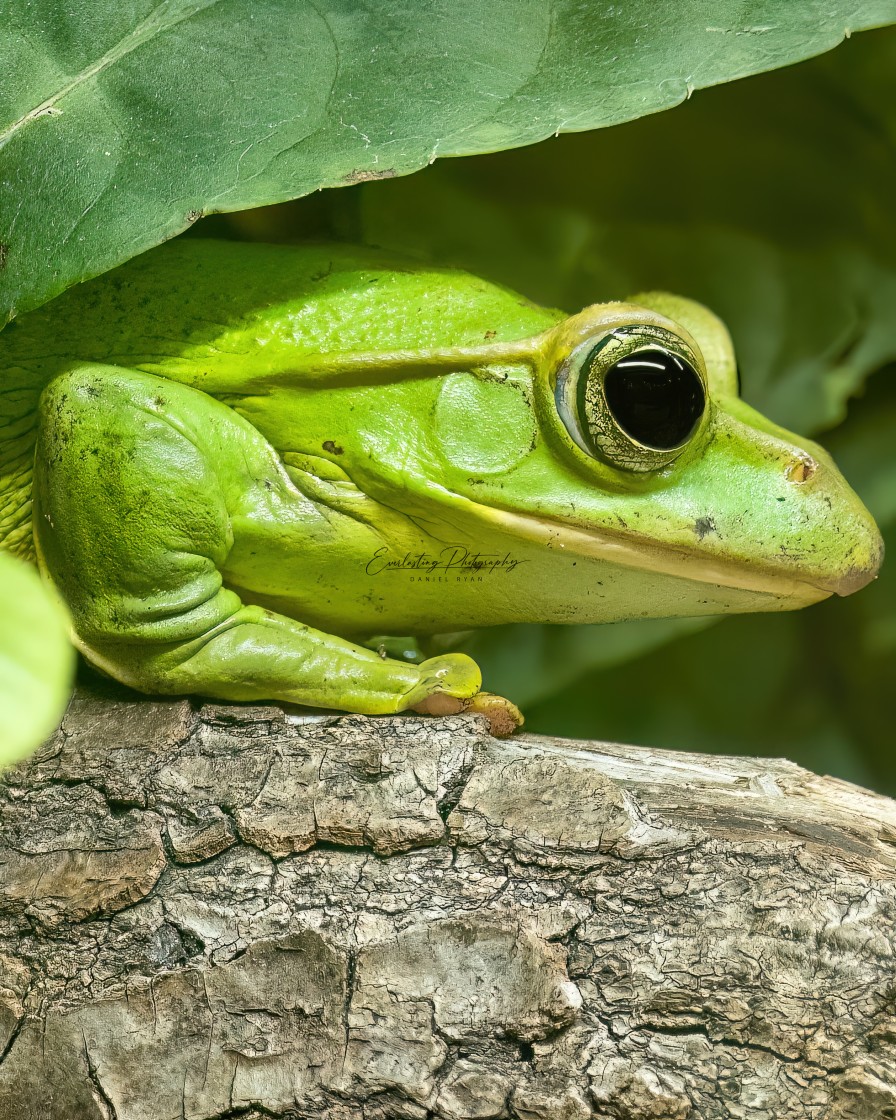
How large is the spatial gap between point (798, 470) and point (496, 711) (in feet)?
1.74

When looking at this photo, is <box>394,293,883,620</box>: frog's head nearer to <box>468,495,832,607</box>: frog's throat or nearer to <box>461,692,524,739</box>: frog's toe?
<box>468,495,832,607</box>: frog's throat

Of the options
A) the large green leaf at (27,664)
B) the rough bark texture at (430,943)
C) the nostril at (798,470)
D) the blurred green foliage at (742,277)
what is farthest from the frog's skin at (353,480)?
the large green leaf at (27,664)

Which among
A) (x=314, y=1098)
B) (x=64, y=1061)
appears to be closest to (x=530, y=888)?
(x=314, y=1098)

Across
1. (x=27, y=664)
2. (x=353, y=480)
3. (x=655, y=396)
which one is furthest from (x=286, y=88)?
(x=27, y=664)

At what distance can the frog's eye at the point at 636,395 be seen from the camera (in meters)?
1.29

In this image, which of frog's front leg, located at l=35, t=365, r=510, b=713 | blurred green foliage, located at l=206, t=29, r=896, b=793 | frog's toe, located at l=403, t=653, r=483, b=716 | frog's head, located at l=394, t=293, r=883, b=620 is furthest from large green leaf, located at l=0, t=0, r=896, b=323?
frog's toe, located at l=403, t=653, r=483, b=716

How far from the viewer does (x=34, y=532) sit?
4.59 ft

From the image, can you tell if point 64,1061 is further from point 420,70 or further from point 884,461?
point 884,461

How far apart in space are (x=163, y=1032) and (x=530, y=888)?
406 mm

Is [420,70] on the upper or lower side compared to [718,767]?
upper

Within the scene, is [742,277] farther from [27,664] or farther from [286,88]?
[27,664]

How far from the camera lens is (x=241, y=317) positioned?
4.61 feet

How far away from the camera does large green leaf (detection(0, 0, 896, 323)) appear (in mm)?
1207

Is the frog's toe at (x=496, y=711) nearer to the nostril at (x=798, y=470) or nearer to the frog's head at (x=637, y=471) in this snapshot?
the frog's head at (x=637, y=471)
